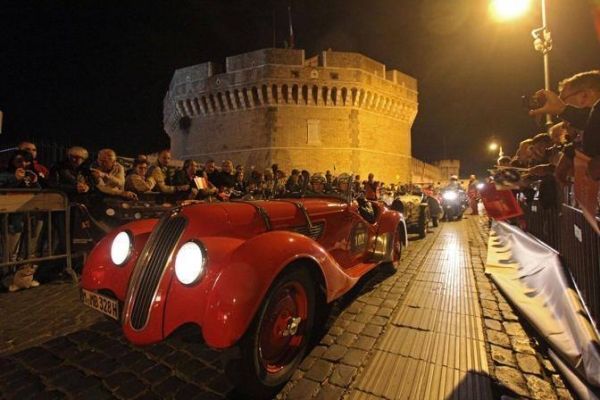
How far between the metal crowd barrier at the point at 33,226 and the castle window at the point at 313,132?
20026 mm

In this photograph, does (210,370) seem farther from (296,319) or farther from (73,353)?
(73,353)

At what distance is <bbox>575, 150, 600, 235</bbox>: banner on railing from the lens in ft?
7.47

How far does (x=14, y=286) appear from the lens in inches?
153

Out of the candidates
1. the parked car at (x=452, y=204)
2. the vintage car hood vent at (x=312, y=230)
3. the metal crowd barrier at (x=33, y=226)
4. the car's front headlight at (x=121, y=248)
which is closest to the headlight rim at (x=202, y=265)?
the car's front headlight at (x=121, y=248)

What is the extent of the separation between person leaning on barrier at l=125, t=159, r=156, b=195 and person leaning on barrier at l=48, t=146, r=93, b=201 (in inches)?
22.4

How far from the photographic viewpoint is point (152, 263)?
208cm

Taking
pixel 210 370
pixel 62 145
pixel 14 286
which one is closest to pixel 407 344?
pixel 210 370

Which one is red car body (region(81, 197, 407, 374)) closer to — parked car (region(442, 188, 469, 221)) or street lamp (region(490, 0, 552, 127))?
street lamp (region(490, 0, 552, 127))

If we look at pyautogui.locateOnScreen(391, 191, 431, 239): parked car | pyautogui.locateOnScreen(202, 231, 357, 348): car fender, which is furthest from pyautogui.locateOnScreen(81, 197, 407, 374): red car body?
pyautogui.locateOnScreen(391, 191, 431, 239): parked car

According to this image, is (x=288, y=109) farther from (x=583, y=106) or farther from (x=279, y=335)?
(x=279, y=335)

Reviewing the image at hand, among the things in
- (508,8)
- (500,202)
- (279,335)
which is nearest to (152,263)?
(279,335)

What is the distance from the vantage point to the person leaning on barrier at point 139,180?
511cm

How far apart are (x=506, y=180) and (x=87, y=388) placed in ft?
15.9

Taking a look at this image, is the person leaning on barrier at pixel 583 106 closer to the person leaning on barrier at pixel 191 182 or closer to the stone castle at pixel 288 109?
the person leaning on barrier at pixel 191 182
